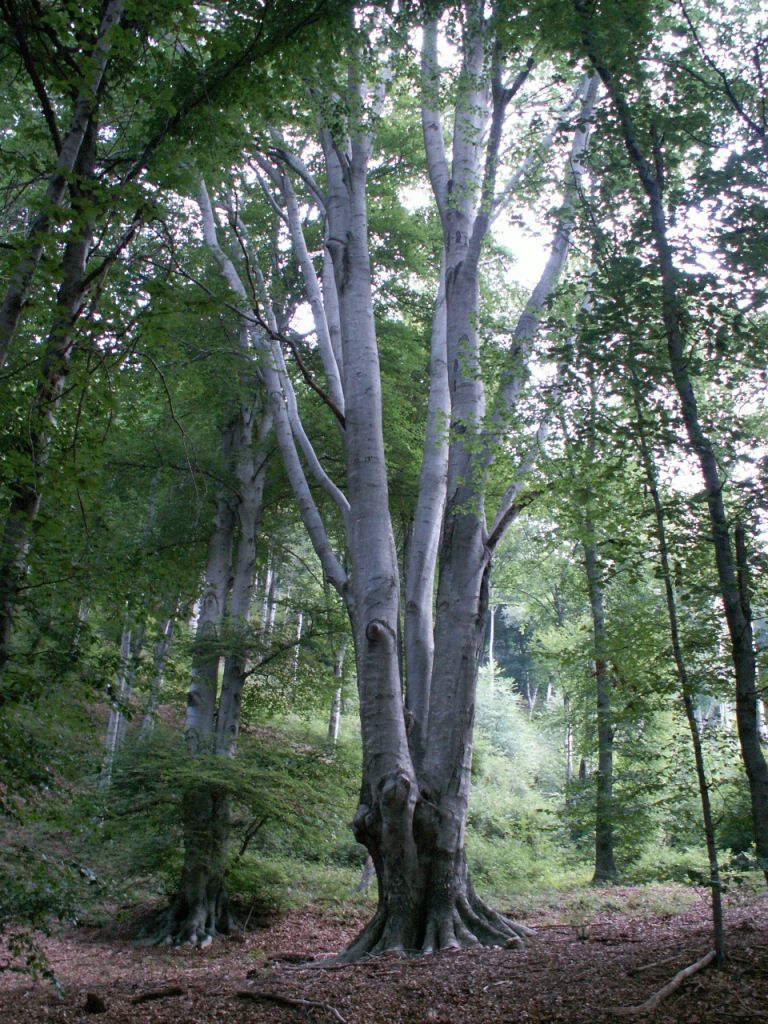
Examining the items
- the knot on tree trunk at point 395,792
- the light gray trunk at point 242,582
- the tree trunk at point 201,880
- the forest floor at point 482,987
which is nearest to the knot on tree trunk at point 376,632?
the knot on tree trunk at point 395,792

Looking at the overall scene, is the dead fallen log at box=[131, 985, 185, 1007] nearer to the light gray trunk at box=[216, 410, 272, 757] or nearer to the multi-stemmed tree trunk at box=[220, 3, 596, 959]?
the multi-stemmed tree trunk at box=[220, 3, 596, 959]

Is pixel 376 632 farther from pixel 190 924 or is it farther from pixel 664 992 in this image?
pixel 190 924

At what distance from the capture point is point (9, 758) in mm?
3098

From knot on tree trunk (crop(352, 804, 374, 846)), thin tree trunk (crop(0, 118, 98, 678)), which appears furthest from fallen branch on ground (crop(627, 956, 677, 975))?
thin tree trunk (crop(0, 118, 98, 678))

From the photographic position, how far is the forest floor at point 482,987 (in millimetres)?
3486

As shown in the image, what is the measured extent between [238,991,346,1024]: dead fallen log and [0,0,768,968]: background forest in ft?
4.23

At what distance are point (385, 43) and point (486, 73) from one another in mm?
1548

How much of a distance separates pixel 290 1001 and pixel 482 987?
1129 millimetres

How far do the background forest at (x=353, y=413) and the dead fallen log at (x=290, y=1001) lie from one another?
129 centimetres

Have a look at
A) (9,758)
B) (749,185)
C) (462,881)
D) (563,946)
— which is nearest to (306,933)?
(462,881)

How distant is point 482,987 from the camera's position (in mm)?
4160

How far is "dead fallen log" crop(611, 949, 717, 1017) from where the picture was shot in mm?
3295

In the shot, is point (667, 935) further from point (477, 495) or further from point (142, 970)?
point (142, 970)

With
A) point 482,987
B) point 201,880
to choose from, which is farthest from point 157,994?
point 201,880
